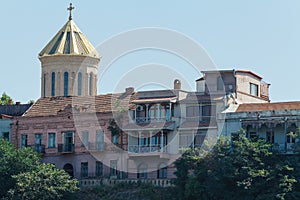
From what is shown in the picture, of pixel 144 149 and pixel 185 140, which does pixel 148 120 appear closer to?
pixel 144 149

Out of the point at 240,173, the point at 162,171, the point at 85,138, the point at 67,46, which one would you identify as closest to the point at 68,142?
the point at 85,138

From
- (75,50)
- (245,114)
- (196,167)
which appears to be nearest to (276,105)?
(245,114)

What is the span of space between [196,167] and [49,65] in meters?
28.8

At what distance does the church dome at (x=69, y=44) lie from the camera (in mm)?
108438

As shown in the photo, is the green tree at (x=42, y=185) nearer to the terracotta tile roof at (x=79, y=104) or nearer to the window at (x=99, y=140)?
the window at (x=99, y=140)

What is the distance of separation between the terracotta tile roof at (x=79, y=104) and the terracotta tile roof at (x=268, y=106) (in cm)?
1071

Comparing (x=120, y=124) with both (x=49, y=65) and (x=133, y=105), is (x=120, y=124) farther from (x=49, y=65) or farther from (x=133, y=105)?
(x=49, y=65)

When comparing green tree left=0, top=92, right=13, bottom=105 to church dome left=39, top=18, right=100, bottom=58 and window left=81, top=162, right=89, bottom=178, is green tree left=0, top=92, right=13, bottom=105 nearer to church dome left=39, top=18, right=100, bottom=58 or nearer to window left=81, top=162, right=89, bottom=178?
church dome left=39, top=18, right=100, bottom=58

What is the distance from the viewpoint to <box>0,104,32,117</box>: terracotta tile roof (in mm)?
101875

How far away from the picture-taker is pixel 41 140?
3848 inches

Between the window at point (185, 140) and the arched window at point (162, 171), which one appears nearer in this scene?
the window at point (185, 140)

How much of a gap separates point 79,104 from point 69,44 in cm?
1226

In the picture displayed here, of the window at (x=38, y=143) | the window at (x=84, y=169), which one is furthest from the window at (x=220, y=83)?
the window at (x=38, y=143)

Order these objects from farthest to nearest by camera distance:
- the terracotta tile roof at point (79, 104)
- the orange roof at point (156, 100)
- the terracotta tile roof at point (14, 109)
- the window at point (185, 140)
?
the terracotta tile roof at point (14, 109) → the terracotta tile roof at point (79, 104) → the orange roof at point (156, 100) → the window at point (185, 140)
